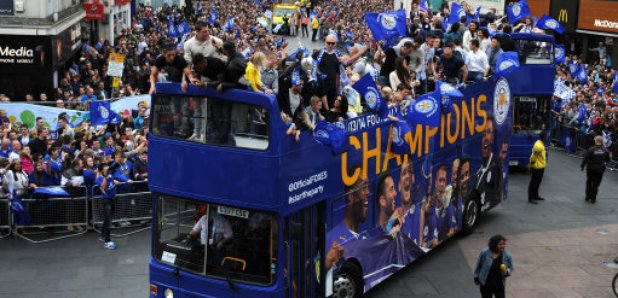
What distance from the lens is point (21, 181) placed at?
1739 cm

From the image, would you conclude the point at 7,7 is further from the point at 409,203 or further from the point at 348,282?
the point at 348,282

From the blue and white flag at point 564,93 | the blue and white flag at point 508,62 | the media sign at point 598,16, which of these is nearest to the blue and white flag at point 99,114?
the blue and white flag at point 508,62

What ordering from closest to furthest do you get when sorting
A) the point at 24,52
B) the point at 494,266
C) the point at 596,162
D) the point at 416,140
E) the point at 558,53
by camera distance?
the point at 494,266 < the point at 416,140 < the point at 596,162 < the point at 558,53 < the point at 24,52

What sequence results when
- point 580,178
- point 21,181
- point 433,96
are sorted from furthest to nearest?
point 580,178 < point 21,181 < point 433,96

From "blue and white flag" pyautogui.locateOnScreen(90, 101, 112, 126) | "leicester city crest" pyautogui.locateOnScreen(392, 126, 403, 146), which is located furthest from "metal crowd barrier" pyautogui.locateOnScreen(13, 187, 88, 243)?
"leicester city crest" pyautogui.locateOnScreen(392, 126, 403, 146)

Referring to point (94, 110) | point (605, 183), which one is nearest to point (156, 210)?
point (94, 110)

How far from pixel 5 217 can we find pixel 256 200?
8665 mm

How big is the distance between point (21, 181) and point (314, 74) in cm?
737

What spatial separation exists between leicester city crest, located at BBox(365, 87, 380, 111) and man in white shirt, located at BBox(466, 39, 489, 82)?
4.75 meters

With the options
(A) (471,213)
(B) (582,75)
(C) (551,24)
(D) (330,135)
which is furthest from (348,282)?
(B) (582,75)

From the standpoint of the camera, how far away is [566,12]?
1818 inches

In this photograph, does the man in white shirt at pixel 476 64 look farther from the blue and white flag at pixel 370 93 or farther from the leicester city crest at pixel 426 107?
the blue and white flag at pixel 370 93

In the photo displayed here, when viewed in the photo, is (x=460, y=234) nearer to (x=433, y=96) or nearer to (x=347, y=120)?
(x=433, y=96)

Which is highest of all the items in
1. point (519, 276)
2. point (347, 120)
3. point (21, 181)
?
point (347, 120)
